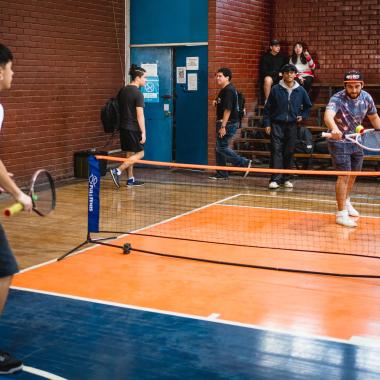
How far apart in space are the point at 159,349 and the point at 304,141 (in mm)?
9418

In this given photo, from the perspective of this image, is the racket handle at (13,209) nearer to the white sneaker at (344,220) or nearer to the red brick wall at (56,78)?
the white sneaker at (344,220)

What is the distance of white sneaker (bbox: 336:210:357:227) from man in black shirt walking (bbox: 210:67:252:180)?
144 inches

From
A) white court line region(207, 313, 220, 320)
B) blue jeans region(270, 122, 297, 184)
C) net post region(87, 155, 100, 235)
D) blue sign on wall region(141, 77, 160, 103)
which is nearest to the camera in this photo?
white court line region(207, 313, 220, 320)

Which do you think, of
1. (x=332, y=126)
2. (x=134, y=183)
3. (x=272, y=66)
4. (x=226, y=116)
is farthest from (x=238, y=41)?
(x=332, y=126)

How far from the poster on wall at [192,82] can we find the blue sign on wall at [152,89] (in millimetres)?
725

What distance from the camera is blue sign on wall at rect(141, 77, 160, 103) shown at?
15.5 m

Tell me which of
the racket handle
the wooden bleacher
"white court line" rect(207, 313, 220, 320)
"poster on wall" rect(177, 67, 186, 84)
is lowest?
"white court line" rect(207, 313, 220, 320)

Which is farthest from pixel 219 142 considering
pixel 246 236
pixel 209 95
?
pixel 246 236

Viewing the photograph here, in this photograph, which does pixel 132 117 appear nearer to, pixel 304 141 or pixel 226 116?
pixel 226 116

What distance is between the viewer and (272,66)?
51.8 feet

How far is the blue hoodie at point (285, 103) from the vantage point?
12.2 metres

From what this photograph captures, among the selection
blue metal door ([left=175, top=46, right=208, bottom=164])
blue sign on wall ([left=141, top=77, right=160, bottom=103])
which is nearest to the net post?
blue metal door ([left=175, top=46, right=208, bottom=164])

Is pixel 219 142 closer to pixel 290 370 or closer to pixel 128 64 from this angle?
pixel 128 64

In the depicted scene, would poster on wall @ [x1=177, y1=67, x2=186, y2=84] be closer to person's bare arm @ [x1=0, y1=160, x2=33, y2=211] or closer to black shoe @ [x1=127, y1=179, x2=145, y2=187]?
black shoe @ [x1=127, y1=179, x2=145, y2=187]
